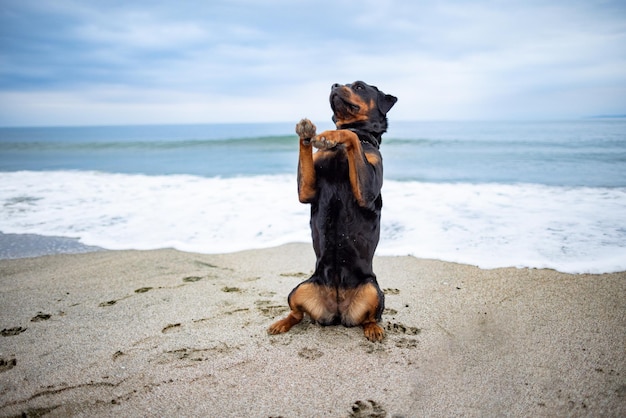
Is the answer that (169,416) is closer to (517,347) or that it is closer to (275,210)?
(517,347)

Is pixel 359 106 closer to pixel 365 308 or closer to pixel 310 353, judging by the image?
pixel 365 308

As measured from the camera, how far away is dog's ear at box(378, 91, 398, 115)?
3.13 m

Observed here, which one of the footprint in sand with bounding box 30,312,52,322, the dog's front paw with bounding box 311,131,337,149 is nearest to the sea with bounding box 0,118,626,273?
the footprint in sand with bounding box 30,312,52,322

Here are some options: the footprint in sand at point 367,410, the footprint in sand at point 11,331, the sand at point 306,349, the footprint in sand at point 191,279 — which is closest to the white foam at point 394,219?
the sand at point 306,349

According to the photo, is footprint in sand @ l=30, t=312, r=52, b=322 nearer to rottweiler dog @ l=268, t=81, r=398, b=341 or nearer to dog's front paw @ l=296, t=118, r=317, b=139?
rottweiler dog @ l=268, t=81, r=398, b=341

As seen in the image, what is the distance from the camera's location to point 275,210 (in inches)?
332

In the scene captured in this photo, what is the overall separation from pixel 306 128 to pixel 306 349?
65.0 inches

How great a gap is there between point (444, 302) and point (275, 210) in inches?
194

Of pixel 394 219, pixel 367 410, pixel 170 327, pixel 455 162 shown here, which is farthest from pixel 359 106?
pixel 455 162

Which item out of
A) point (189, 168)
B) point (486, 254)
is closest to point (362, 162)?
point (486, 254)

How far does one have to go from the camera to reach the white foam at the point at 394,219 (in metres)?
5.63

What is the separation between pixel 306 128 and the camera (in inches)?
101

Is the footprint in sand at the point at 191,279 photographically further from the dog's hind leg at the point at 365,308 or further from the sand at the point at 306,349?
the dog's hind leg at the point at 365,308

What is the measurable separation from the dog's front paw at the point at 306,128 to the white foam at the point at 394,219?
135 inches
